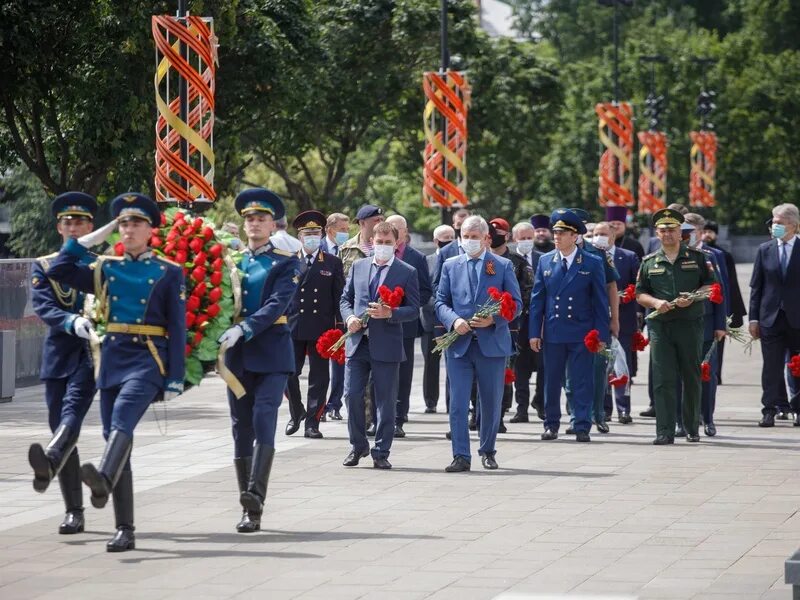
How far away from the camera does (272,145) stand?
121 feet

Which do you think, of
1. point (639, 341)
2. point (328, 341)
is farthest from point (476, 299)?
point (639, 341)

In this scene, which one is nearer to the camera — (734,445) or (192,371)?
(192,371)

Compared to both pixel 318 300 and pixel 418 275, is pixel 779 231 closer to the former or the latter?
pixel 418 275

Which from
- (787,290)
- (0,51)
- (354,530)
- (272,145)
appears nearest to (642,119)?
(272,145)

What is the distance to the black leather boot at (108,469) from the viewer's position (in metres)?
9.27

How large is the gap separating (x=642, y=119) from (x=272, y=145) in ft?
138

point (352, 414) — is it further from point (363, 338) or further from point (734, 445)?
point (734, 445)

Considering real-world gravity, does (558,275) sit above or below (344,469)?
above

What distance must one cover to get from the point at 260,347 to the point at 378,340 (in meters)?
3.01

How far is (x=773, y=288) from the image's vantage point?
679 inches

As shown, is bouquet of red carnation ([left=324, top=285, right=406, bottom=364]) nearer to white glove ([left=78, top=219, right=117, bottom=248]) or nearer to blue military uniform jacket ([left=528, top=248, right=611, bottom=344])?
blue military uniform jacket ([left=528, top=248, right=611, bottom=344])

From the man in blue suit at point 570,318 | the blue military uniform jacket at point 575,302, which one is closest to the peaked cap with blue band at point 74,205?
the man in blue suit at point 570,318

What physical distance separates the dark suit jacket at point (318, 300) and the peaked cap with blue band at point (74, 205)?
5.95 m

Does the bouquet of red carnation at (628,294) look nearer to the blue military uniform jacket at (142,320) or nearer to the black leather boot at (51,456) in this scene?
A: the blue military uniform jacket at (142,320)
